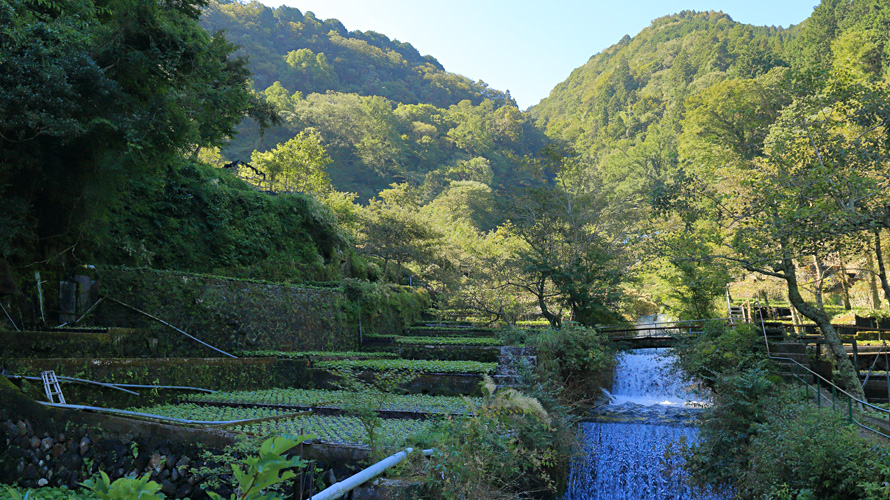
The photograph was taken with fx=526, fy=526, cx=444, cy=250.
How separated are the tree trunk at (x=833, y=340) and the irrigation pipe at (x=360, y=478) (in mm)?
9756

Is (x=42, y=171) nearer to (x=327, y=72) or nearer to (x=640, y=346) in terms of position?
(x=640, y=346)

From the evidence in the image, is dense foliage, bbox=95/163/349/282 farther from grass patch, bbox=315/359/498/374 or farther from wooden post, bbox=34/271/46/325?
grass patch, bbox=315/359/498/374

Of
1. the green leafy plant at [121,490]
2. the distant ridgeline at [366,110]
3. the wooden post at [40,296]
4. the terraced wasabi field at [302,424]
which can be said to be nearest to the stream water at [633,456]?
the terraced wasabi field at [302,424]

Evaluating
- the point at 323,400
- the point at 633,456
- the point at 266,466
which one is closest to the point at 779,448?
the point at 633,456

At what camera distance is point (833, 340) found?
1091 cm

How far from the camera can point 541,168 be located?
23266mm

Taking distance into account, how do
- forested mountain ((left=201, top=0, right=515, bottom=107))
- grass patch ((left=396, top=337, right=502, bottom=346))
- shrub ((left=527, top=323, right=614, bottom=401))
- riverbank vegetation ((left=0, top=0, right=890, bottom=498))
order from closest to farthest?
riverbank vegetation ((left=0, top=0, right=890, bottom=498)), shrub ((left=527, top=323, right=614, bottom=401)), grass patch ((left=396, top=337, right=502, bottom=346)), forested mountain ((left=201, top=0, right=515, bottom=107))

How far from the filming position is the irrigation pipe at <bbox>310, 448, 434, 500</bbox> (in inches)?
121

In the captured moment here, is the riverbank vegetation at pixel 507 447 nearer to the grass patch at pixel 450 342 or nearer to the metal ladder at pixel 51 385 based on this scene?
the grass patch at pixel 450 342

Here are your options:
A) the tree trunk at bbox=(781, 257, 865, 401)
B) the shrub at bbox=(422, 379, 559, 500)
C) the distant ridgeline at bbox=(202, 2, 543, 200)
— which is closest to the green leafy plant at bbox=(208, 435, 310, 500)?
the shrub at bbox=(422, 379, 559, 500)

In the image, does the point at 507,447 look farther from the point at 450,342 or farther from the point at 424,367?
the point at 450,342

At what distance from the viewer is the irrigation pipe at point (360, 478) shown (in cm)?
306

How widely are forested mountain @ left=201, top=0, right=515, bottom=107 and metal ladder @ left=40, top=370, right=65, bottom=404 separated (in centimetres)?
6035

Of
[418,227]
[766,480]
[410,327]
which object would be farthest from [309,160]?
[766,480]
